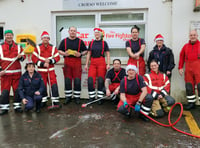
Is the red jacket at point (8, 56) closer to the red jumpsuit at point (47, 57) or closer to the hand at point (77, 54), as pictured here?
the red jumpsuit at point (47, 57)

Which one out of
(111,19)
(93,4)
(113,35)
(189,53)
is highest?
(93,4)

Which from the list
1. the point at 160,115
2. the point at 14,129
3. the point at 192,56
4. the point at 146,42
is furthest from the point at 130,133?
the point at 146,42

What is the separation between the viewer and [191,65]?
5059 millimetres

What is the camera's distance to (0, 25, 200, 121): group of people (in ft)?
14.7

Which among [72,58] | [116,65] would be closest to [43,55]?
[72,58]

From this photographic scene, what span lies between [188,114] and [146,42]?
223 centimetres

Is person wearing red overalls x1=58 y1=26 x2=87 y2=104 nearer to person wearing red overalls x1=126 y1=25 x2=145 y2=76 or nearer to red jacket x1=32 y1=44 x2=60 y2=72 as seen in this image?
red jacket x1=32 y1=44 x2=60 y2=72

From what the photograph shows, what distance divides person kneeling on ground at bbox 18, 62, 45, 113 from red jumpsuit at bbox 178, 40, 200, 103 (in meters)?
3.49

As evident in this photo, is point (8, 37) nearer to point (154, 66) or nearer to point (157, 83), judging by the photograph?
point (154, 66)

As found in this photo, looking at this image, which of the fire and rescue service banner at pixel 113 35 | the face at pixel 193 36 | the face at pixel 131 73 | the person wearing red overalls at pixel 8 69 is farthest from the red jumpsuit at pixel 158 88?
the person wearing red overalls at pixel 8 69

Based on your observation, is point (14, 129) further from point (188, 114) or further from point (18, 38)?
point (188, 114)

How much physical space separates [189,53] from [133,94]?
5.94 ft

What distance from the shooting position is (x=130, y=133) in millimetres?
3744

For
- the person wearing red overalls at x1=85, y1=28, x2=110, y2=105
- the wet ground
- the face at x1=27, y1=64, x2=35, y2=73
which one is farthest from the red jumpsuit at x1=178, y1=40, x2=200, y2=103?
the face at x1=27, y1=64, x2=35, y2=73
